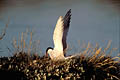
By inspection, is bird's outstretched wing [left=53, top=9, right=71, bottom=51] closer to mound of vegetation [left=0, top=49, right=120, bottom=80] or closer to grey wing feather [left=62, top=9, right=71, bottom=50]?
grey wing feather [left=62, top=9, right=71, bottom=50]

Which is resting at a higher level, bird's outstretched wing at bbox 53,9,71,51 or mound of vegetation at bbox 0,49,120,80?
bird's outstretched wing at bbox 53,9,71,51

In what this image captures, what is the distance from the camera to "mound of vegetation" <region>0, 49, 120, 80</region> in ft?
19.2

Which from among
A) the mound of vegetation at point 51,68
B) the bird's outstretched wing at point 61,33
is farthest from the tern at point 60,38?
the mound of vegetation at point 51,68

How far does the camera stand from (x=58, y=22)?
21.6ft

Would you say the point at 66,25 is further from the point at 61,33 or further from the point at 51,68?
the point at 51,68

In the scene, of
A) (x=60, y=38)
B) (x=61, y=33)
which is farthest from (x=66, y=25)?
(x=60, y=38)

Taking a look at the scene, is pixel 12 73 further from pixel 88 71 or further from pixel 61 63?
pixel 88 71

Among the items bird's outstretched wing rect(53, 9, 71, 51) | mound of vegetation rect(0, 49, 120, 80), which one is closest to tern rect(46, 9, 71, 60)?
bird's outstretched wing rect(53, 9, 71, 51)

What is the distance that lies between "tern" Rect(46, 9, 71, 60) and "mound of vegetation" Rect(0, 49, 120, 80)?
0.21 metres

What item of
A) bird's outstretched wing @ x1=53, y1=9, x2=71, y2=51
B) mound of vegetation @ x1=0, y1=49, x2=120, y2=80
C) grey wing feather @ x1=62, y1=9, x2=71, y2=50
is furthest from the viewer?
grey wing feather @ x1=62, y1=9, x2=71, y2=50

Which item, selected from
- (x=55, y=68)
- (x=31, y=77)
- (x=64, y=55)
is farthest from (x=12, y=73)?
(x=64, y=55)

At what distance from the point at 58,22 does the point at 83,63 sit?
1.42 m

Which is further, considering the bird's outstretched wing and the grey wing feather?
the grey wing feather

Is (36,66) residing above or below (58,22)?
below
